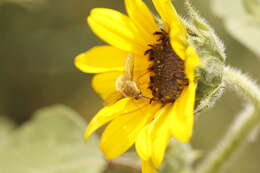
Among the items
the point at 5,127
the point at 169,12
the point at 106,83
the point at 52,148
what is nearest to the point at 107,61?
the point at 106,83

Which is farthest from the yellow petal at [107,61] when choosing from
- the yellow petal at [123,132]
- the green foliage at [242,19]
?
the green foliage at [242,19]

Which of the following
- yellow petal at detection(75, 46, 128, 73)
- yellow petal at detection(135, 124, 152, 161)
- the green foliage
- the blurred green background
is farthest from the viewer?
the blurred green background

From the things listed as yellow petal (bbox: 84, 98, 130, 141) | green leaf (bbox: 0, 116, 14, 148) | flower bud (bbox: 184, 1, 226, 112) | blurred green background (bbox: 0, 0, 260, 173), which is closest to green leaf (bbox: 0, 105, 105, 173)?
green leaf (bbox: 0, 116, 14, 148)

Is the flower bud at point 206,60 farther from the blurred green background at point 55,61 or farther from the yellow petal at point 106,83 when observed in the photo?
the blurred green background at point 55,61

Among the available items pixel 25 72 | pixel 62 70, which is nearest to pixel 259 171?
pixel 62 70

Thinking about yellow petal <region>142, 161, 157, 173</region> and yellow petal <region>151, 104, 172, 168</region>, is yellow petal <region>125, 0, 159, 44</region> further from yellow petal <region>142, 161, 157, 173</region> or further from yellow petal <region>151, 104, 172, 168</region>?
yellow petal <region>142, 161, 157, 173</region>

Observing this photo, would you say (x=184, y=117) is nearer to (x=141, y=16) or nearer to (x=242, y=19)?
(x=141, y=16)

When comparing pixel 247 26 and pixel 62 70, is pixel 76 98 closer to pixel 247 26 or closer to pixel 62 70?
pixel 62 70
